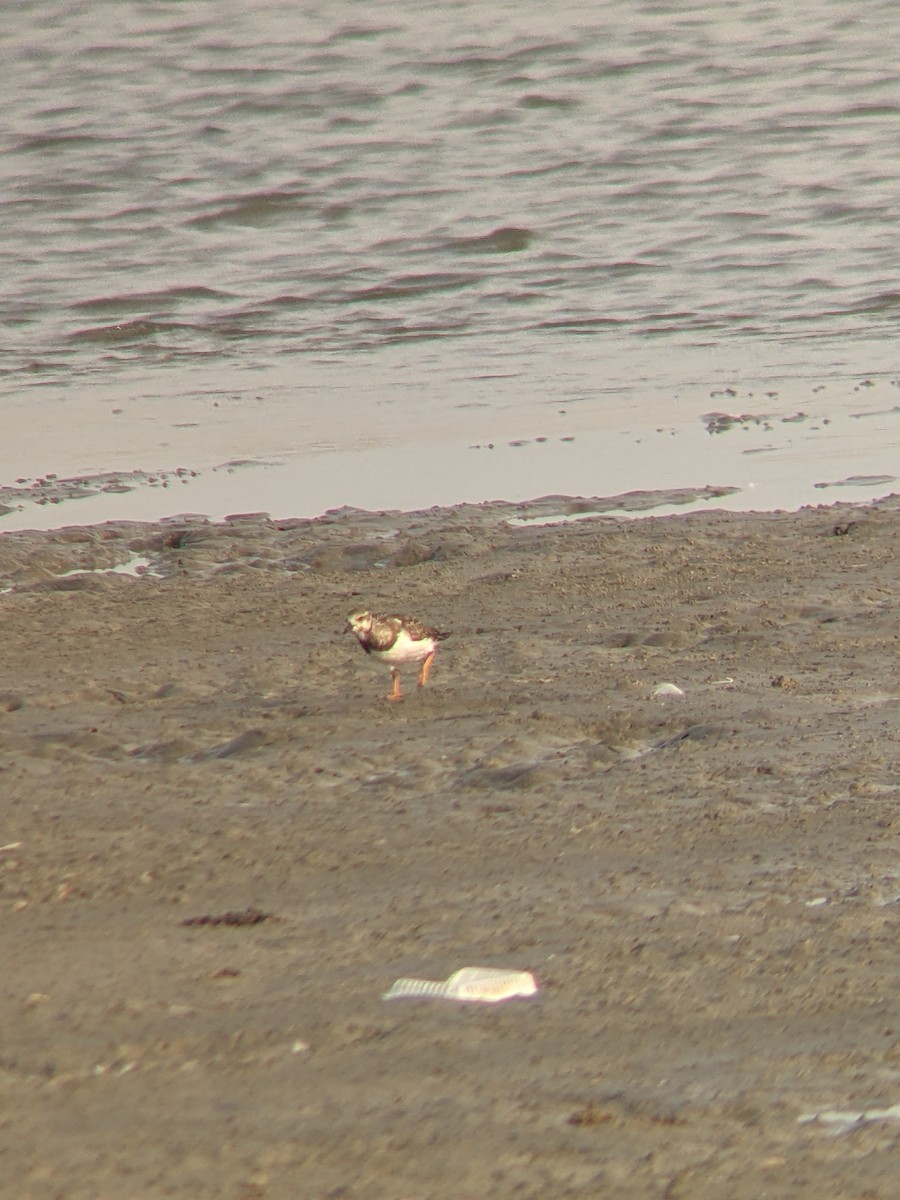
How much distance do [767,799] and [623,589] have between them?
7.06 feet

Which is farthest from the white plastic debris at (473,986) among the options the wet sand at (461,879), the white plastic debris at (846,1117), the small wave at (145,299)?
the small wave at (145,299)

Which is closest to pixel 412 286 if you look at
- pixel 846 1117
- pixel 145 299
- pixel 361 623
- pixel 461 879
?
pixel 145 299

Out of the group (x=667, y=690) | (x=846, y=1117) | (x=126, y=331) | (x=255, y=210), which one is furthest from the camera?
(x=255, y=210)

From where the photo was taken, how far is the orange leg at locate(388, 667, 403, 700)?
561 cm

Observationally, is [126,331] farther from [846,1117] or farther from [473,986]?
[846,1117]

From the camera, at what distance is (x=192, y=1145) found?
10.1 feet

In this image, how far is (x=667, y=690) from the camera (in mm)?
5582

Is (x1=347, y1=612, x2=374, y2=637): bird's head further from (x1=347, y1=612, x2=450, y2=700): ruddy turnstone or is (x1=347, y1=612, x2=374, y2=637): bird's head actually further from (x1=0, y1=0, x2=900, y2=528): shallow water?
(x1=0, y1=0, x2=900, y2=528): shallow water

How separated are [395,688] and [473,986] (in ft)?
6.81

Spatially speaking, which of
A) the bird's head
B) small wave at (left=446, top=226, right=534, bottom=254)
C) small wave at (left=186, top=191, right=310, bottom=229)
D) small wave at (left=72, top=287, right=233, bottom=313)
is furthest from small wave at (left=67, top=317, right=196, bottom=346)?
the bird's head

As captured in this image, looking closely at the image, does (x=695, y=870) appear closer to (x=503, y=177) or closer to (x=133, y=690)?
(x=133, y=690)

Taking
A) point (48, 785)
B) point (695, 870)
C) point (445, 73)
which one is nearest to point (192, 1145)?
point (695, 870)

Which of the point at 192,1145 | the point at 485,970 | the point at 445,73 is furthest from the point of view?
the point at 445,73

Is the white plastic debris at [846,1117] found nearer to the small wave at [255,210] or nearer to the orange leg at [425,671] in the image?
the orange leg at [425,671]
